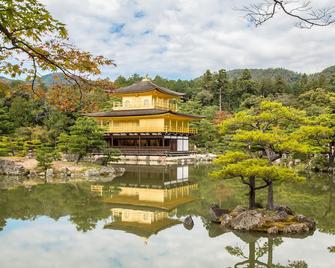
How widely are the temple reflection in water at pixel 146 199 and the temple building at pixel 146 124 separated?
10.5 m

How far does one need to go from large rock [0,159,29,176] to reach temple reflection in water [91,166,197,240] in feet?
17.0

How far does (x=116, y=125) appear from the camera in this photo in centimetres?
3334

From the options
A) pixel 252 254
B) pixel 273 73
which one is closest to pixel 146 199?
pixel 252 254

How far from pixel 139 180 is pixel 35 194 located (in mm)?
5483

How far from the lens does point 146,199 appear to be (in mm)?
13047

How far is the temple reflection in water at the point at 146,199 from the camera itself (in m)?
9.45

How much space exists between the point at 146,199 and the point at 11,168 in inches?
397

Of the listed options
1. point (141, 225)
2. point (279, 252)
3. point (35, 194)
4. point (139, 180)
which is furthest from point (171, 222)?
point (139, 180)

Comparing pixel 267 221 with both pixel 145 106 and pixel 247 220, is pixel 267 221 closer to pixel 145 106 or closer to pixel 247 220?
pixel 247 220

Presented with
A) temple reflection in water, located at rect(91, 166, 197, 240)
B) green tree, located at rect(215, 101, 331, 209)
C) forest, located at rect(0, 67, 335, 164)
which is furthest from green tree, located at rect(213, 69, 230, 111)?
green tree, located at rect(215, 101, 331, 209)

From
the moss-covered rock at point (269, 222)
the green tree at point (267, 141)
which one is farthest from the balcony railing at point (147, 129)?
the moss-covered rock at point (269, 222)

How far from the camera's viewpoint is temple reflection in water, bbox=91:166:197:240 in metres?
9.45

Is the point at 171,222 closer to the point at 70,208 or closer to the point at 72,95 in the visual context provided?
the point at 70,208

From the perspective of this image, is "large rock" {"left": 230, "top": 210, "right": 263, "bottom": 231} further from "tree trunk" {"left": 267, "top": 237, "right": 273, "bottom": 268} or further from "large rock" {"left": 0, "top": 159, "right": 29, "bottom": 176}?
"large rock" {"left": 0, "top": 159, "right": 29, "bottom": 176}
